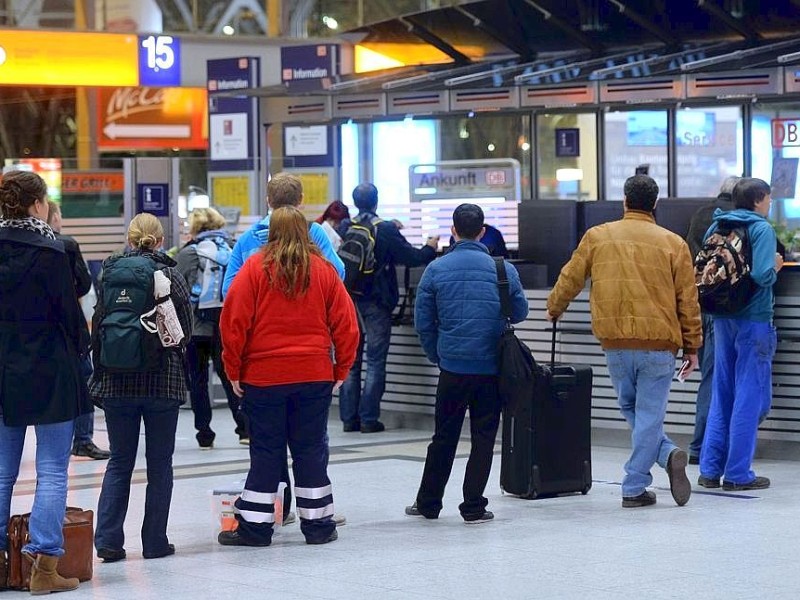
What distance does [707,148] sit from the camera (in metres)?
17.2

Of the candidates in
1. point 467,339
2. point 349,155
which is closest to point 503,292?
point 467,339

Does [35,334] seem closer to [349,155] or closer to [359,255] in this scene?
[359,255]

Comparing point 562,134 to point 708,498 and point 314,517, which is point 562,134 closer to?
point 708,498

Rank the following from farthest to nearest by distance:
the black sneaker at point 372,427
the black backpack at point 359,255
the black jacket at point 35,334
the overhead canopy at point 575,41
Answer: the overhead canopy at point 575,41
the black sneaker at point 372,427
the black backpack at point 359,255
the black jacket at point 35,334

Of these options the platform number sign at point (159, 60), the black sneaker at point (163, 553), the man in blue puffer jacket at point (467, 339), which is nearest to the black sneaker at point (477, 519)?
the man in blue puffer jacket at point (467, 339)

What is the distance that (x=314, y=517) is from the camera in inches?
287

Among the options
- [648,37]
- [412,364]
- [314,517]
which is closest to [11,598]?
[314,517]

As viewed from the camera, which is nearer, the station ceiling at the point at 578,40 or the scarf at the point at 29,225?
the scarf at the point at 29,225

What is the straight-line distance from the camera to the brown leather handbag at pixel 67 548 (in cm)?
642

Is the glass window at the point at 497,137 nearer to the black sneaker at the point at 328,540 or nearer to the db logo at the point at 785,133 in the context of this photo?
the db logo at the point at 785,133

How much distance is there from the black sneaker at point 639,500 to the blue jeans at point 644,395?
9 centimetres

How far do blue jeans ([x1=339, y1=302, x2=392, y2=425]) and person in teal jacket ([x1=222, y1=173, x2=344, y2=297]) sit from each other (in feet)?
11.3

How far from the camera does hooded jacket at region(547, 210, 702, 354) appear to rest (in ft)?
26.2

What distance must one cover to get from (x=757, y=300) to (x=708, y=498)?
109cm
